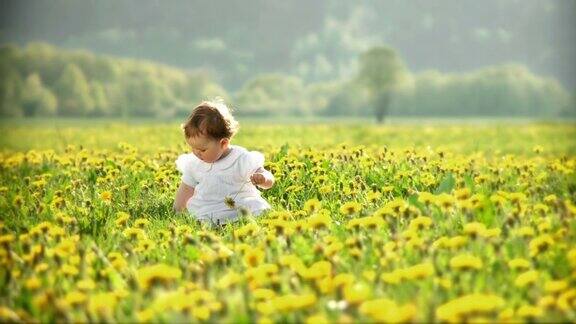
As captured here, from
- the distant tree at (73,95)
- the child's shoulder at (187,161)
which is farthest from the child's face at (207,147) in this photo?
the distant tree at (73,95)

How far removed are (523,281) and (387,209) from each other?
1227 millimetres

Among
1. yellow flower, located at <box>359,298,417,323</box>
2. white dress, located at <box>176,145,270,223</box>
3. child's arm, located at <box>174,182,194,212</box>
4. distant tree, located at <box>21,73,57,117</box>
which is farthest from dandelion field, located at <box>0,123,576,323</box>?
distant tree, located at <box>21,73,57,117</box>

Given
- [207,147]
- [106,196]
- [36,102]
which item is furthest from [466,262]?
[36,102]

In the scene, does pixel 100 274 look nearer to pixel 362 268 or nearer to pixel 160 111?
pixel 362 268

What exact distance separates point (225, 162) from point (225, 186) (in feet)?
0.70

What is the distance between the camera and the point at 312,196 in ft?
20.0

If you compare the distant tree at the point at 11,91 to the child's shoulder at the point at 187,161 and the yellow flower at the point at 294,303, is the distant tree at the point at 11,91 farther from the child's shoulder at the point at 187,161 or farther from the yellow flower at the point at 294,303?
the yellow flower at the point at 294,303

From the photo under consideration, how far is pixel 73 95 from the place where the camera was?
96688 mm

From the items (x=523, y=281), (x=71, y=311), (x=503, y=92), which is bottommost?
(x=71, y=311)

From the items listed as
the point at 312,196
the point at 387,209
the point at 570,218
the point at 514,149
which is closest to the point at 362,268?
the point at 387,209

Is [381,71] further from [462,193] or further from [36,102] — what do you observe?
[462,193]

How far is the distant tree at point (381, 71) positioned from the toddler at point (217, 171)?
275 feet

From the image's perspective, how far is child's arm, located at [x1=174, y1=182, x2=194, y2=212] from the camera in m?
6.04

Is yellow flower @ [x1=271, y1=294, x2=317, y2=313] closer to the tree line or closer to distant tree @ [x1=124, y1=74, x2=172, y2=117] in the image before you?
the tree line
